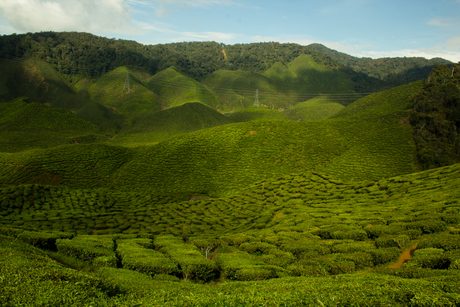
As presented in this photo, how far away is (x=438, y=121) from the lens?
47.7 metres

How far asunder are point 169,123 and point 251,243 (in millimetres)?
86910

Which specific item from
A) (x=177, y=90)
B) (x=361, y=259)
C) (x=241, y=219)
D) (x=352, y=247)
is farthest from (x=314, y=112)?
(x=361, y=259)

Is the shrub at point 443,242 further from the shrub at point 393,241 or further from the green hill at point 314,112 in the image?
the green hill at point 314,112

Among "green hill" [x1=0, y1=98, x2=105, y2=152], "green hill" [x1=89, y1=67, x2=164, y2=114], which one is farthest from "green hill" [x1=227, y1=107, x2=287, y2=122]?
"green hill" [x1=0, y1=98, x2=105, y2=152]

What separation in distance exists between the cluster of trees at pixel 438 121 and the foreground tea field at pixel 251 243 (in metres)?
16.0

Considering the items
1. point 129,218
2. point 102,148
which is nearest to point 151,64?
→ point 102,148

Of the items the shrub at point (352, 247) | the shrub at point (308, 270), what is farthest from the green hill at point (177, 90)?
the shrub at point (308, 270)

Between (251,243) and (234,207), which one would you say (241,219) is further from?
(251,243)

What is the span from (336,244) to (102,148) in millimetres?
49296

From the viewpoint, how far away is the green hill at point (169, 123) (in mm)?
90794

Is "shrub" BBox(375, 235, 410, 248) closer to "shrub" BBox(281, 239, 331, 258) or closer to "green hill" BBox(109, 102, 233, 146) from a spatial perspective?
"shrub" BBox(281, 239, 331, 258)

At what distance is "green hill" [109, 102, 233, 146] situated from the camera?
90.8 m

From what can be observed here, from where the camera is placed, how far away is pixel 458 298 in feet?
23.8

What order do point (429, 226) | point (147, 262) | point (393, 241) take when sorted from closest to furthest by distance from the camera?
1. point (147, 262)
2. point (393, 241)
3. point (429, 226)
